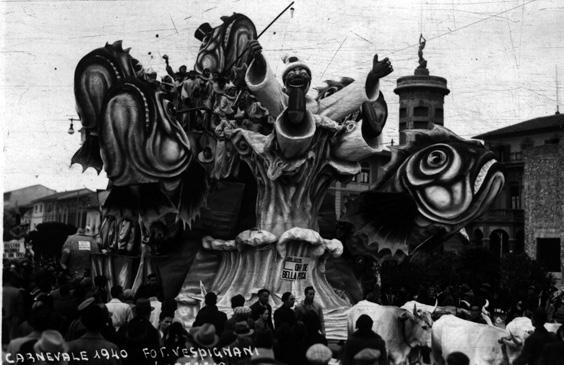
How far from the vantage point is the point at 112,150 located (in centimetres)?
1978

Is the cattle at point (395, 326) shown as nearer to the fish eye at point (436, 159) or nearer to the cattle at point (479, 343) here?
the cattle at point (479, 343)

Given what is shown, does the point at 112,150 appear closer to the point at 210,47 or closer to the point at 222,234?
the point at 222,234

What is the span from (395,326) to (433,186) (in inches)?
307

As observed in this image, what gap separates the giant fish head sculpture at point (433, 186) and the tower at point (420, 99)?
191 ft

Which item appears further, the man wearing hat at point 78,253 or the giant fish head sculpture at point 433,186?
the man wearing hat at point 78,253

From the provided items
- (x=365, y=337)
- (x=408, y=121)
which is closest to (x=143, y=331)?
(x=365, y=337)

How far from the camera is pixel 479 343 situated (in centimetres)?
1250

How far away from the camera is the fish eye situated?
21.3m

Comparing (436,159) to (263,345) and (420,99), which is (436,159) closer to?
(263,345)

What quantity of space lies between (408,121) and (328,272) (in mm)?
59444

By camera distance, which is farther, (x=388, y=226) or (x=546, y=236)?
(x=546, y=236)

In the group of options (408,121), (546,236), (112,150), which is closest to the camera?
(112,150)

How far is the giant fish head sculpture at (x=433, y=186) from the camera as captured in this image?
2112 cm

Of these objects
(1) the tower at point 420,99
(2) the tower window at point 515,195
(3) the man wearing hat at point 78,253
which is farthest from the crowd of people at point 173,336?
(1) the tower at point 420,99
